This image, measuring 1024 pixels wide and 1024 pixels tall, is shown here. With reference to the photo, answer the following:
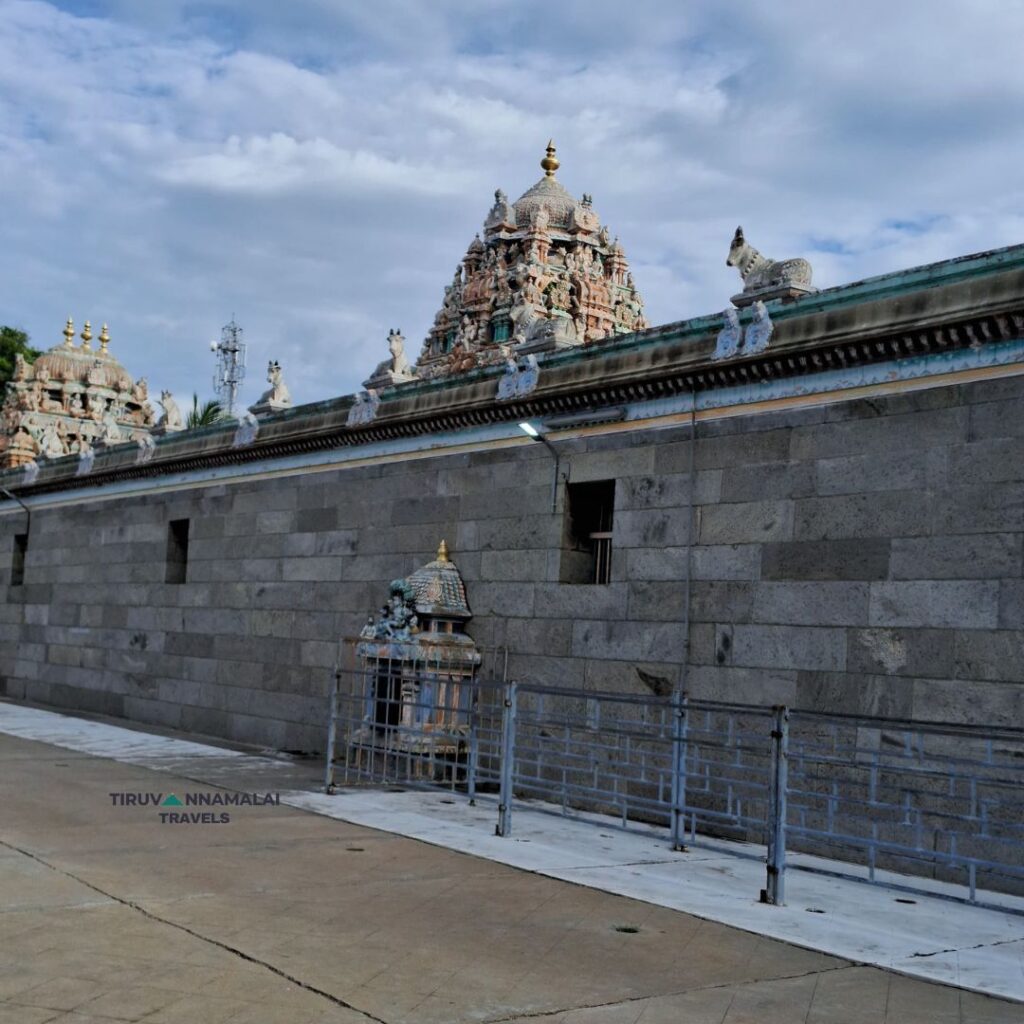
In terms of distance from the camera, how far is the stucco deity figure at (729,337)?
38.5 ft

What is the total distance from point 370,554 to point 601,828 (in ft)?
19.1

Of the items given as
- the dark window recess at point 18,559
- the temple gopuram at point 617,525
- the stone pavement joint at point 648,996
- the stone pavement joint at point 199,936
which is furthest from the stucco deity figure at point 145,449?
the stone pavement joint at point 648,996

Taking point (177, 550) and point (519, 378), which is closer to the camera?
point (519, 378)

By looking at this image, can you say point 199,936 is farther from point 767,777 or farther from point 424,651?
point 424,651

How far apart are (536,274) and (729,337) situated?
28513 millimetres

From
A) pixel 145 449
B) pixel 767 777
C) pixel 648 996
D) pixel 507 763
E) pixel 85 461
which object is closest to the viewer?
pixel 648 996

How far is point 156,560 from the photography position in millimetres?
20906

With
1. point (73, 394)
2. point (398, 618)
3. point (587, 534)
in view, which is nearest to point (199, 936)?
point (398, 618)

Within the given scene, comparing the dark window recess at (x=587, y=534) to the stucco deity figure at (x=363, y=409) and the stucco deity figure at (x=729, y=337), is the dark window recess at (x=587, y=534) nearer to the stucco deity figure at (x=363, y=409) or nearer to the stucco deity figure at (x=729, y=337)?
the stucco deity figure at (x=729, y=337)

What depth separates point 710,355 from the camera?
12.0 m

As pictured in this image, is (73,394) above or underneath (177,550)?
above

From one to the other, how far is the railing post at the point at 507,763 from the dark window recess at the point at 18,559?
56.6 feet

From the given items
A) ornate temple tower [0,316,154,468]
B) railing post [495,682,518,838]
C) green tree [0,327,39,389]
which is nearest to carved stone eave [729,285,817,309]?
railing post [495,682,518,838]

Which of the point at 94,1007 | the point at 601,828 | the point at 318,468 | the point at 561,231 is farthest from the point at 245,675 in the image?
the point at 561,231
